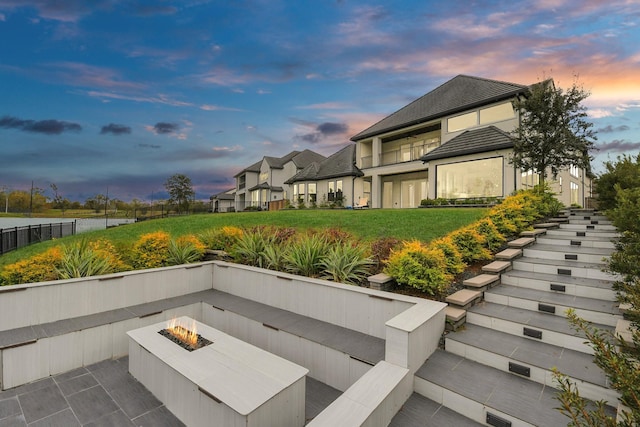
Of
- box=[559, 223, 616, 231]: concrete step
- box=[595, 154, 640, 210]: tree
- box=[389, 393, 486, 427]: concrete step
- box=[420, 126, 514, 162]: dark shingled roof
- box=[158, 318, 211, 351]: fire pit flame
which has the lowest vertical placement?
box=[389, 393, 486, 427]: concrete step

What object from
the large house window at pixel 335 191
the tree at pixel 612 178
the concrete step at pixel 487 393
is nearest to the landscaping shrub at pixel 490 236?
the concrete step at pixel 487 393

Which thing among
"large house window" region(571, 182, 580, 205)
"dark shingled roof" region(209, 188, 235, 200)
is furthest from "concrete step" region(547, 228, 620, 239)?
"dark shingled roof" region(209, 188, 235, 200)

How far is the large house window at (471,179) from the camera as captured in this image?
15477 mm

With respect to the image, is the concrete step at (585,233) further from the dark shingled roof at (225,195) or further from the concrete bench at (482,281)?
the dark shingled roof at (225,195)

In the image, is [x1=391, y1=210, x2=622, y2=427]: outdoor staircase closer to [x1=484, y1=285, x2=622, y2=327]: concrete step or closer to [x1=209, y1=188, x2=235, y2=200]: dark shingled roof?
[x1=484, y1=285, x2=622, y2=327]: concrete step

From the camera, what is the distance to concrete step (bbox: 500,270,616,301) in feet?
14.0

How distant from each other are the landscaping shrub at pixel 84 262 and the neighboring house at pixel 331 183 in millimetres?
19575

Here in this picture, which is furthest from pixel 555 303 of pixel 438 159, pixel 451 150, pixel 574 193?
pixel 574 193

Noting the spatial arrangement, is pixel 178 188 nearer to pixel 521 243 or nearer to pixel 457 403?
pixel 521 243

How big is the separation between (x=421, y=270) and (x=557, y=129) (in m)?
12.4

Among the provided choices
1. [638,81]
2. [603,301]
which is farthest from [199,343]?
[638,81]

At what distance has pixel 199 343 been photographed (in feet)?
11.1

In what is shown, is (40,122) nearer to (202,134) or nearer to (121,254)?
(202,134)

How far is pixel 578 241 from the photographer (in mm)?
6277
